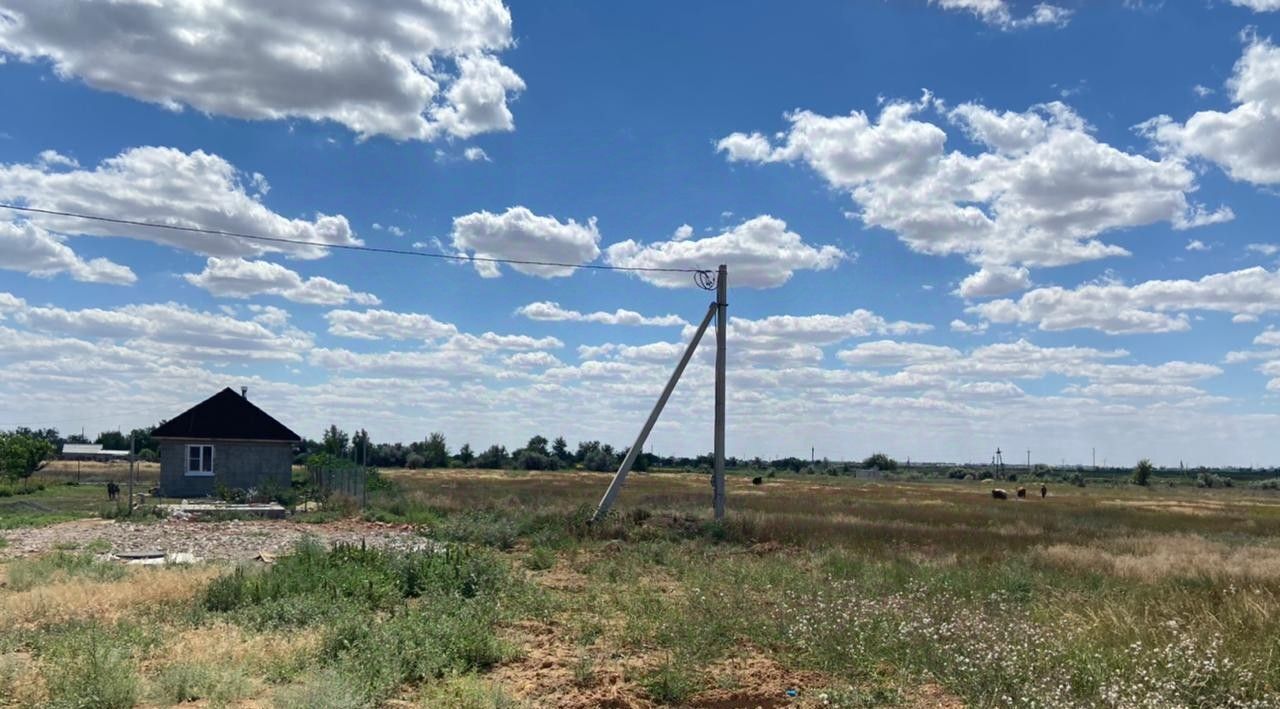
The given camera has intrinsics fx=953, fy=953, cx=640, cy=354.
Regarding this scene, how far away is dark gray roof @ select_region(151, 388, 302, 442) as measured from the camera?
1352 inches

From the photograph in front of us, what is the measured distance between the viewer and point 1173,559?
18016mm

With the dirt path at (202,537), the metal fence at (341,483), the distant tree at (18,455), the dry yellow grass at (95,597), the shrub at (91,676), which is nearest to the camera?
the shrub at (91,676)

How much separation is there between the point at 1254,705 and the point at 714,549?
1266 centimetres

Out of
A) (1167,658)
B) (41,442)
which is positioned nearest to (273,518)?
(1167,658)

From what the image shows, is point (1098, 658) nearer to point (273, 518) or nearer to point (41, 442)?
point (273, 518)

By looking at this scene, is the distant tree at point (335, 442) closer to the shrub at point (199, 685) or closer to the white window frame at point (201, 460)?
the white window frame at point (201, 460)

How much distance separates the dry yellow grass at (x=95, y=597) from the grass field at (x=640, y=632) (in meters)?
0.04

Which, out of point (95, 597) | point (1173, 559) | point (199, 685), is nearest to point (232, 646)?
point (199, 685)

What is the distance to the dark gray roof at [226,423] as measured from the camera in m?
34.3

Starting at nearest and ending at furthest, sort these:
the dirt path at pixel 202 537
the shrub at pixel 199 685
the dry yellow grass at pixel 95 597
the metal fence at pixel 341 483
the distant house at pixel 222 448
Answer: the shrub at pixel 199 685 < the dry yellow grass at pixel 95 597 < the dirt path at pixel 202 537 < the metal fence at pixel 341 483 < the distant house at pixel 222 448

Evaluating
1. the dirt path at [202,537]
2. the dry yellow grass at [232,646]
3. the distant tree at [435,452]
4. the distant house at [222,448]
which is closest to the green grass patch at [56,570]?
the dirt path at [202,537]

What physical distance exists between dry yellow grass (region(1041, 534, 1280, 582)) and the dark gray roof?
89.5 ft

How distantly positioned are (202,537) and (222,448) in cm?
1548

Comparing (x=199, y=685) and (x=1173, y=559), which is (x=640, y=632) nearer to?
(x=199, y=685)
